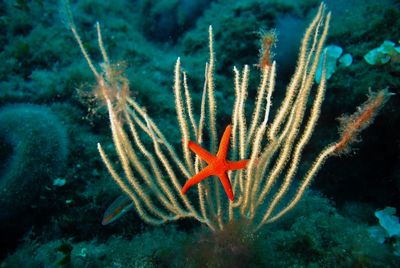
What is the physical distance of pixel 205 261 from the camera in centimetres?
266

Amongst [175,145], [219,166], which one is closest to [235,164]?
[219,166]

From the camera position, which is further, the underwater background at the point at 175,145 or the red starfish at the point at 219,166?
the underwater background at the point at 175,145

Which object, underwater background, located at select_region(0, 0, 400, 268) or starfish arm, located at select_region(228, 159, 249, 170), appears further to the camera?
underwater background, located at select_region(0, 0, 400, 268)

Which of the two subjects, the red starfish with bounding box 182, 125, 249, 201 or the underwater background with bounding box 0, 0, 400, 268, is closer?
the red starfish with bounding box 182, 125, 249, 201

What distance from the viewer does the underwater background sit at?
2.83 metres

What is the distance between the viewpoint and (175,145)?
420 cm

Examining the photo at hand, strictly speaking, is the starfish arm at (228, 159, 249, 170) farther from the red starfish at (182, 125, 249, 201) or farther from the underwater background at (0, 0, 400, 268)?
the underwater background at (0, 0, 400, 268)

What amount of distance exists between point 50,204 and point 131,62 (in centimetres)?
304

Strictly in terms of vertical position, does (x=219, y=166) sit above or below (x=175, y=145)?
above

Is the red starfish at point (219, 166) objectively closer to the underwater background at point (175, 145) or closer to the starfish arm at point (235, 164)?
the starfish arm at point (235, 164)

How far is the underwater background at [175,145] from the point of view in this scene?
9.27ft

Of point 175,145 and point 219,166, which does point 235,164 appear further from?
point 175,145

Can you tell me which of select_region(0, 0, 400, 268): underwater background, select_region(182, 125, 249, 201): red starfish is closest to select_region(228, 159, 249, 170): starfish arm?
select_region(182, 125, 249, 201): red starfish

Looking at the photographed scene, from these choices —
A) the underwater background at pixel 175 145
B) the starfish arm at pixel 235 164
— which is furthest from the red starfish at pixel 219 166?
the underwater background at pixel 175 145
